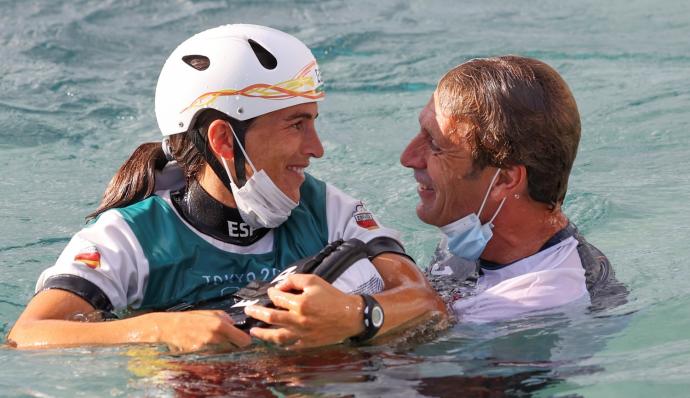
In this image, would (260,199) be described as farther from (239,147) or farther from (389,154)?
(389,154)

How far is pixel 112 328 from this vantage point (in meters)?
5.03

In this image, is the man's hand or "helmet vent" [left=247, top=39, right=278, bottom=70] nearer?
the man's hand

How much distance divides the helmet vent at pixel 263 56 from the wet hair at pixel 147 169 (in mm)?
420

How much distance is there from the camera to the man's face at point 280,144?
5.57 metres

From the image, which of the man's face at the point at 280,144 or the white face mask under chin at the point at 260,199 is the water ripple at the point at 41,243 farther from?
the man's face at the point at 280,144

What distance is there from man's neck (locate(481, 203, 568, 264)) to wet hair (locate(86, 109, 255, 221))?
1522 mm

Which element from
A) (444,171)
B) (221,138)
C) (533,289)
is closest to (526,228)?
(533,289)

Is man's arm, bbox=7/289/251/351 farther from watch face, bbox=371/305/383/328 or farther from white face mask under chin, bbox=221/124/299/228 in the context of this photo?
white face mask under chin, bbox=221/124/299/228

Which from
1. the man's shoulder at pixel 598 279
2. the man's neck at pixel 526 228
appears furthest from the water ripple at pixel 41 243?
the man's shoulder at pixel 598 279

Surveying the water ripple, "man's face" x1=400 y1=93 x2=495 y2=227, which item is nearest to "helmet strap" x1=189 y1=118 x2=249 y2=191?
"man's face" x1=400 y1=93 x2=495 y2=227

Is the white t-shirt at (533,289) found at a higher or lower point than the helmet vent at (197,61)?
lower

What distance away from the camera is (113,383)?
Answer: 504cm

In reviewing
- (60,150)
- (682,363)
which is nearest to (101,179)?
(60,150)

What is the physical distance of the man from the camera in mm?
5688
